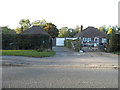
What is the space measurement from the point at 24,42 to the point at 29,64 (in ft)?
46.1

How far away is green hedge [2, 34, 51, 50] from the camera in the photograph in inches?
1049

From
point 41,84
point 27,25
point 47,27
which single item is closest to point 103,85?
point 41,84

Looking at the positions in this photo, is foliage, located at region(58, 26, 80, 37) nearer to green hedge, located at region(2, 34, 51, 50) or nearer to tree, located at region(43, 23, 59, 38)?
tree, located at region(43, 23, 59, 38)

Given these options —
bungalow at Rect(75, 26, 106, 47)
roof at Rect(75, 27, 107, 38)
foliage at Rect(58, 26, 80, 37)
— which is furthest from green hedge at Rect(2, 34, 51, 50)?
foliage at Rect(58, 26, 80, 37)

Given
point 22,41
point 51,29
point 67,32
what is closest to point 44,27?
point 51,29

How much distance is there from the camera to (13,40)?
87.7 ft

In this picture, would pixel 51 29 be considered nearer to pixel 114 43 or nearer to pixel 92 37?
pixel 92 37

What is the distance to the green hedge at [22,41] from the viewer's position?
2664 cm

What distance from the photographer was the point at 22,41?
26.7 meters

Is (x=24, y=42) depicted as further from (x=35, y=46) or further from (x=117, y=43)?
(x=117, y=43)

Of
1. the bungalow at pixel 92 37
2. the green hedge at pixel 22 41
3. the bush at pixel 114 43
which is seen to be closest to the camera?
the bush at pixel 114 43

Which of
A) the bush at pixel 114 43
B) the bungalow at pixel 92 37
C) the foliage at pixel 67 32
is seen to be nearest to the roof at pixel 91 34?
the bungalow at pixel 92 37

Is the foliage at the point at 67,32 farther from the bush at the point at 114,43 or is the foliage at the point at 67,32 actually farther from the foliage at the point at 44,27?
the bush at the point at 114,43

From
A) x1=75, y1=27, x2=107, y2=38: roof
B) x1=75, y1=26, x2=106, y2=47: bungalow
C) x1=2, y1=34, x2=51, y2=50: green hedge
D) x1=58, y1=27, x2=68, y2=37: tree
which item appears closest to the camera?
x1=2, y1=34, x2=51, y2=50: green hedge
